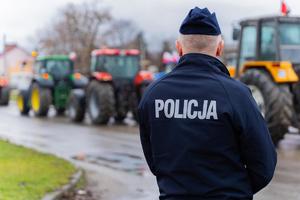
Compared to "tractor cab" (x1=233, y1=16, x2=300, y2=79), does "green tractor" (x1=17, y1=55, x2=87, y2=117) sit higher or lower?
lower

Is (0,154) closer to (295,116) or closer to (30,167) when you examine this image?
(30,167)

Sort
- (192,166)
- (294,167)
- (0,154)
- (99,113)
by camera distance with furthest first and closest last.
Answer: (99,113)
(0,154)
(294,167)
(192,166)

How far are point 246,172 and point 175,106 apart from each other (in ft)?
1.57

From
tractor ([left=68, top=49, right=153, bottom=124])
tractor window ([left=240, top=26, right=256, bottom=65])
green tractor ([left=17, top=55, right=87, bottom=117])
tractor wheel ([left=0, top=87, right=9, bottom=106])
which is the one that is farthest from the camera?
tractor wheel ([left=0, top=87, right=9, bottom=106])

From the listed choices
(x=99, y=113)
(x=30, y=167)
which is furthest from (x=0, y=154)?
(x=99, y=113)

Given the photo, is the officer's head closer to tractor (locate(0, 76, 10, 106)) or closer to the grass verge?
the grass verge

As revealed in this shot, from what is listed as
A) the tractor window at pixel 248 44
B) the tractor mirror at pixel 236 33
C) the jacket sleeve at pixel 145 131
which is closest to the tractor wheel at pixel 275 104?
the tractor window at pixel 248 44

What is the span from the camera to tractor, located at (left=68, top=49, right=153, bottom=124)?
18672 mm

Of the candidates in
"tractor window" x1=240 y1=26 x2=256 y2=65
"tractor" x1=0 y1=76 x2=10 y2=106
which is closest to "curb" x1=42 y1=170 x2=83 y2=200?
"tractor window" x1=240 y1=26 x2=256 y2=65

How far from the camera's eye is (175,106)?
10.2 feet

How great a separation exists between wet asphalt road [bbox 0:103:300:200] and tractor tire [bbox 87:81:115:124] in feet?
1.24

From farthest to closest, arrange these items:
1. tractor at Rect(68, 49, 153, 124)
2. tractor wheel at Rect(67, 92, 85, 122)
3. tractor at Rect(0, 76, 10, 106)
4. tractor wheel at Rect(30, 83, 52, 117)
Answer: tractor at Rect(0, 76, 10, 106) < tractor wheel at Rect(30, 83, 52, 117) < tractor wheel at Rect(67, 92, 85, 122) < tractor at Rect(68, 49, 153, 124)

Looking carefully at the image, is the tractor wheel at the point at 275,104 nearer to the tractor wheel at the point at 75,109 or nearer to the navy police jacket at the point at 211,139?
the navy police jacket at the point at 211,139

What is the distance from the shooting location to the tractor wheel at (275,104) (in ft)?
38.5
